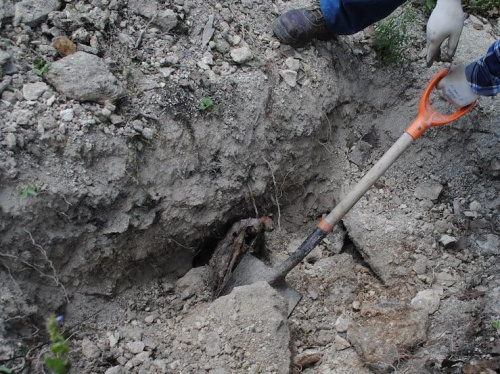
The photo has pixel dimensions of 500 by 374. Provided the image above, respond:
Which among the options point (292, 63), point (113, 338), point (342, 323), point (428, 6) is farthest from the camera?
point (428, 6)

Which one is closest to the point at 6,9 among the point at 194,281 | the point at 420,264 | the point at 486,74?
the point at 194,281

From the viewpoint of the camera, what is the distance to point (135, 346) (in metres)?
2.28

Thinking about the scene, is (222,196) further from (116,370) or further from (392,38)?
(392,38)

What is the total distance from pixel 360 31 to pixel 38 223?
188cm

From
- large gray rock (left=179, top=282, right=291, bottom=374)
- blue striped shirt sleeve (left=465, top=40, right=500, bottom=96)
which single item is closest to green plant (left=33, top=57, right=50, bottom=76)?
large gray rock (left=179, top=282, right=291, bottom=374)

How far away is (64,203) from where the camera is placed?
2193 mm

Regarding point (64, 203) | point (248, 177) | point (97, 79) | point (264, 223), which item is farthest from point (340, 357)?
point (97, 79)

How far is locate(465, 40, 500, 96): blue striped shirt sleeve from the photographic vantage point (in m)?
2.33

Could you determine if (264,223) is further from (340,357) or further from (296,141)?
(340,357)

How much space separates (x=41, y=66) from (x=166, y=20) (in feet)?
A: 2.03

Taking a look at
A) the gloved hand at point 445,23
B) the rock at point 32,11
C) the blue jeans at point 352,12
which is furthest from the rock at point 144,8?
the gloved hand at point 445,23

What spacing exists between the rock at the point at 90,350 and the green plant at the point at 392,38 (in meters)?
1.98

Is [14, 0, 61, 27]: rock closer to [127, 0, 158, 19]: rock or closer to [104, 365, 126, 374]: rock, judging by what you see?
[127, 0, 158, 19]: rock

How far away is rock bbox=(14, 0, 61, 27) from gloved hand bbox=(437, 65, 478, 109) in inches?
69.1
